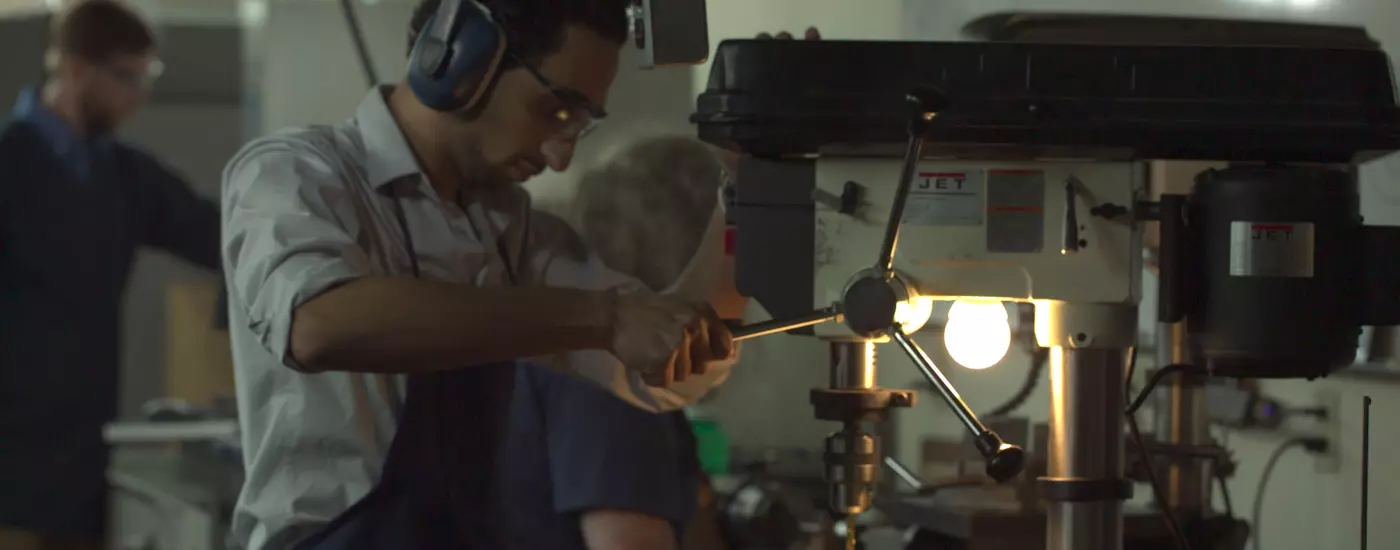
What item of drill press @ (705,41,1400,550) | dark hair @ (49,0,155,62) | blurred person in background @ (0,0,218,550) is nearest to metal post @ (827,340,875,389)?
drill press @ (705,41,1400,550)

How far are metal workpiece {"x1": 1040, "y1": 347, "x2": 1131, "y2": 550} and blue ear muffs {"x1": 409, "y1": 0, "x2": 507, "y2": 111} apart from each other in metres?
0.49

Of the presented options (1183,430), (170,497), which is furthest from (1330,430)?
(170,497)

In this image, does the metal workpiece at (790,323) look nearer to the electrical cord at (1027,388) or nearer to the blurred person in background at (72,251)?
the electrical cord at (1027,388)

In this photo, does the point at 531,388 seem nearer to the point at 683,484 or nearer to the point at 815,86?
the point at 683,484

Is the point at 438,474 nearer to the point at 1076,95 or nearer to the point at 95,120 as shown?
the point at 1076,95

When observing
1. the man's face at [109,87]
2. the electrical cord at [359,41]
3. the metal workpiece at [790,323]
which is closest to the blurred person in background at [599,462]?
the metal workpiece at [790,323]

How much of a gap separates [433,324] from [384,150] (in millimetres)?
331

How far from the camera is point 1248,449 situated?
5.24 feet

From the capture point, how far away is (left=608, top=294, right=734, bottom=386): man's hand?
3.12 ft

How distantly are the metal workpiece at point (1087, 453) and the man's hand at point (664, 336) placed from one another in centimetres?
24

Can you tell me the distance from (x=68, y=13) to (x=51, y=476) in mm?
811

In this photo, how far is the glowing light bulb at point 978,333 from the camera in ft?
3.32

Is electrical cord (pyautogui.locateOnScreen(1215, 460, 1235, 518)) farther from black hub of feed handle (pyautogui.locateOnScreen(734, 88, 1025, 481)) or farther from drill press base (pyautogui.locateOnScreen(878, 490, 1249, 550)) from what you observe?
black hub of feed handle (pyautogui.locateOnScreen(734, 88, 1025, 481))

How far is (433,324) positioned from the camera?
3.04 feet
